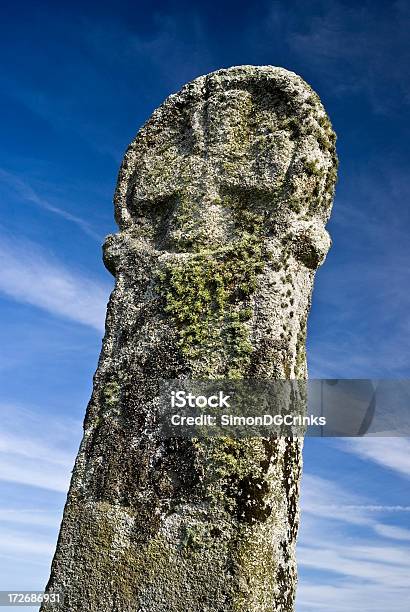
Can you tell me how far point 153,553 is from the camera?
16.4 feet

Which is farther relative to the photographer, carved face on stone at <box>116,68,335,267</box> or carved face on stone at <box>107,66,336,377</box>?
carved face on stone at <box>116,68,335,267</box>

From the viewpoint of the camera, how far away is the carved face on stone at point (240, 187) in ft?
18.3

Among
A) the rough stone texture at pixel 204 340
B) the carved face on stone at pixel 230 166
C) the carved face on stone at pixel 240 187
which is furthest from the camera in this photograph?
the carved face on stone at pixel 230 166

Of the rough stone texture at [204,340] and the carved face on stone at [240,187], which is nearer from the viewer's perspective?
the rough stone texture at [204,340]

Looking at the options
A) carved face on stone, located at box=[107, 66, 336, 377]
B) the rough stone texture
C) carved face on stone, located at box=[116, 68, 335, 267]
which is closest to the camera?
the rough stone texture

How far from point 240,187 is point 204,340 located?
1.46 meters

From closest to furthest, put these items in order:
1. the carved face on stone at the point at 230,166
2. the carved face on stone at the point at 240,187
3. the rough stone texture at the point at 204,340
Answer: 1. the rough stone texture at the point at 204,340
2. the carved face on stone at the point at 240,187
3. the carved face on stone at the point at 230,166

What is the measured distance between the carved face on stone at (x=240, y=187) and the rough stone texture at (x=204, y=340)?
1cm

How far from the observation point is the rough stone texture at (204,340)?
193 inches

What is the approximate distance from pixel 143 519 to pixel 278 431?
3.87 feet

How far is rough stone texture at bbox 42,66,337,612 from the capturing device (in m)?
4.89

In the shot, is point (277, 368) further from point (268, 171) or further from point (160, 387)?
point (268, 171)

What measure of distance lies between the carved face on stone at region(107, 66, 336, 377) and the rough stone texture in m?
0.01

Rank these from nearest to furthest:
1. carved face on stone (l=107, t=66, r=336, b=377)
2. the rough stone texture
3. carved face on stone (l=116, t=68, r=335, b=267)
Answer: the rough stone texture
carved face on stone (l=107, t=66, r=336, b=377)
carved face on stone (l=116, t=68, r=335, b=267)
